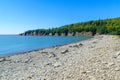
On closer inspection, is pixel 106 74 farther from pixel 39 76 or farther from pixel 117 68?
pixel 39 76

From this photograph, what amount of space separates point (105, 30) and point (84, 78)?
128m

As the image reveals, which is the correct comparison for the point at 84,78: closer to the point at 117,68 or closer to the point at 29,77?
the point at 117,68

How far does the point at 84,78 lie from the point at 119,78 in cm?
218

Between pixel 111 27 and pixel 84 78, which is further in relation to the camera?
pixel 111 27

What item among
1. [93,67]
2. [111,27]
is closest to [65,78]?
[93,67]

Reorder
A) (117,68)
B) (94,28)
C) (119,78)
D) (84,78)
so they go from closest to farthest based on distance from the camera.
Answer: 1. (119,78)
2. (84,78)
3. (117,68)
4. (94,28)

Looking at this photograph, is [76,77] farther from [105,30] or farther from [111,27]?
[105,30]

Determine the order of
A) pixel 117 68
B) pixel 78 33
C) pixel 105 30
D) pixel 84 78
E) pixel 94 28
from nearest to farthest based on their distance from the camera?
pixel 84 78 < pixel 117 68 < pixel 105 30 < pixel 94 28 < pixel 78 33

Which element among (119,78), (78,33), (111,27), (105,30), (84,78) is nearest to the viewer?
(119,78)

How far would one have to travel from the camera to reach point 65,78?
47.3ft

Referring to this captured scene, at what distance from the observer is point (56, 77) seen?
1502 centimetres

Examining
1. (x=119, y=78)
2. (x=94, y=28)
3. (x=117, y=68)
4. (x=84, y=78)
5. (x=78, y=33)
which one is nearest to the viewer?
(x=119, y=78)

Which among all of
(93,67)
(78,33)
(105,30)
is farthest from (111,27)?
(93,67)

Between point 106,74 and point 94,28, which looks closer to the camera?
point 106,74
